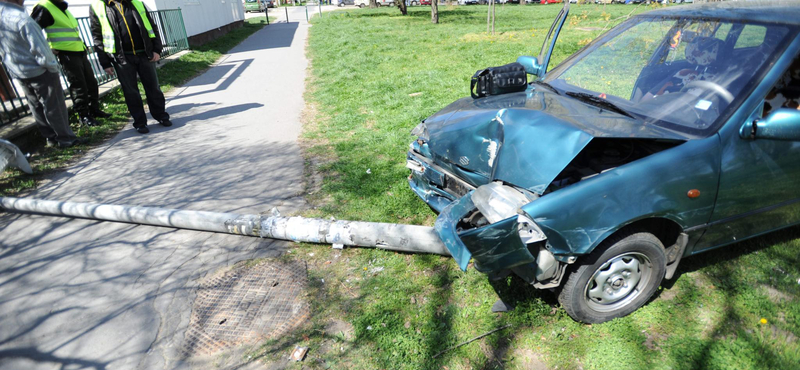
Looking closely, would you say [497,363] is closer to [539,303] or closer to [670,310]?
[539,303]

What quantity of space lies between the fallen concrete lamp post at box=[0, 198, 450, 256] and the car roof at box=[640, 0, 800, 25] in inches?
101

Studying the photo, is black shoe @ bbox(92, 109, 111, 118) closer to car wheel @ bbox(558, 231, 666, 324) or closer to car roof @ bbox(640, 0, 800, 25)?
car wheel @ bbox(558, 231, 666, 324)

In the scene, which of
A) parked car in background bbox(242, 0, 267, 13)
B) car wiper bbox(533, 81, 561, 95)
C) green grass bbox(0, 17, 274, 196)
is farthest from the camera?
parked car in background bbox(242, 0, 267, 13)

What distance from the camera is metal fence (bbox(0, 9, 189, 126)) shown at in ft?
22.1

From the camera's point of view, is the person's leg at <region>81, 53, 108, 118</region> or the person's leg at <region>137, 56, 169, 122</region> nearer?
the person's leg at <region>137, 56, 169, 122</region>

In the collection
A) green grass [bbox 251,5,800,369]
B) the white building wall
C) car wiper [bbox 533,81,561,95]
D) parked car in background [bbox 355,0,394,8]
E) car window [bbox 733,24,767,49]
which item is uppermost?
parked car in background [bbox 355,0,394,8]

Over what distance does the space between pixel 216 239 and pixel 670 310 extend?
3.65 metres

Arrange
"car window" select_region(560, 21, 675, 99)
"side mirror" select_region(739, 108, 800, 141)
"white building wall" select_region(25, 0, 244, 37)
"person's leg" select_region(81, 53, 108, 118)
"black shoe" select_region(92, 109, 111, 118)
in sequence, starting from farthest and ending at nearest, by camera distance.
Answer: "white building wall" select_region(25, 0, 244, 37)
"black shoe" select_region(92, 109, 111, 118)
"person's leg" select_region(81, 53, 108, 118)
"car window" select_region(560, 21, 675, 99)
"side mirror" select_region(739, 108, 800, 141)

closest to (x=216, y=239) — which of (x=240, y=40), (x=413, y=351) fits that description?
(x=413, y=351)

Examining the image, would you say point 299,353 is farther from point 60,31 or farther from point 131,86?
point 60,31

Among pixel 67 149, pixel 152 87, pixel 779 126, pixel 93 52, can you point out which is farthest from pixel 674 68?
pixel 93 52

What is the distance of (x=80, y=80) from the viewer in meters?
7.05

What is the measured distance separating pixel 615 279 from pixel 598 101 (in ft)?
4.33

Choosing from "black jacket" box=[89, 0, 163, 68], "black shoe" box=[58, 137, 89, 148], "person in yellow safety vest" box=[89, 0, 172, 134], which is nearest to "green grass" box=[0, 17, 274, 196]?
"black shoe" box=[58, 137, 89, 148]
